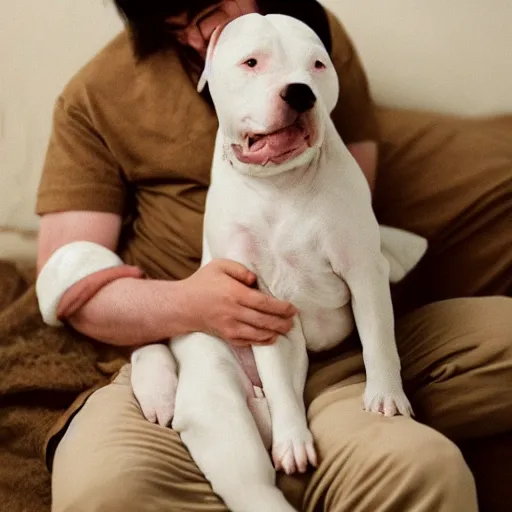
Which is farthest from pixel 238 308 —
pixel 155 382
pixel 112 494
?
pixel 112 494

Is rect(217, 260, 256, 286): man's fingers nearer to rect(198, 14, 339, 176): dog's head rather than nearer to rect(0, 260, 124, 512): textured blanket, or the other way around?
rect(198, 14, 339, 176): dog's head

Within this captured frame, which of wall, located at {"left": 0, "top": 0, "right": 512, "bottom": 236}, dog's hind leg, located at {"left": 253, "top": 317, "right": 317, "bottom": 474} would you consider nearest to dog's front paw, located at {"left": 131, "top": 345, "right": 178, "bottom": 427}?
dog's hind leg, located at {"left": 253, "top": 317, "right": 317, "bottom": 474}

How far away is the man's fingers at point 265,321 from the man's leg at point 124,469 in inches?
6.3

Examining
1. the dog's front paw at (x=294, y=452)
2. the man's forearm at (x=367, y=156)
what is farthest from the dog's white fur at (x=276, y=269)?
the man's forearm at (x=367, y=156)

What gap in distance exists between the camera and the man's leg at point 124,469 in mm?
763

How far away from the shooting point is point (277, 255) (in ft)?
2.87

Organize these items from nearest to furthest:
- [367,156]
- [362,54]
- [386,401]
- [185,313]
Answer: [386,401]
[185,313]
[367,156]
[362,54]

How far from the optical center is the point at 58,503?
2.63ft

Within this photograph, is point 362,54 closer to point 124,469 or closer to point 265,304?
point 265,304

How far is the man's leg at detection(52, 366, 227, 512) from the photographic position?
763 millimetres

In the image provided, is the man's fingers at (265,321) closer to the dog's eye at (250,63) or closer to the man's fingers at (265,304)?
the man's fingers at (265,304)

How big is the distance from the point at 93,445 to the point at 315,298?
1.00ft

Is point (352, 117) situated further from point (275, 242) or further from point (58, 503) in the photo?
point (58, 503)

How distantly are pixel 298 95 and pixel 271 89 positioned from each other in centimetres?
3
